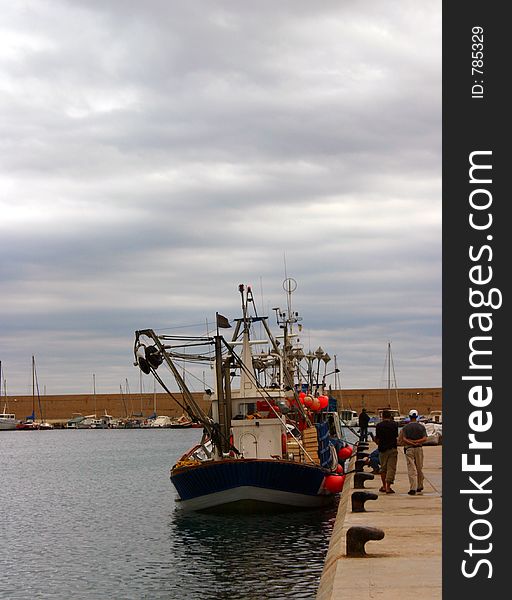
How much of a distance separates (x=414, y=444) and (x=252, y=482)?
8522 millimetres

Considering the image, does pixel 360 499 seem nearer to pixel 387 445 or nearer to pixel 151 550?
pixel 387 445

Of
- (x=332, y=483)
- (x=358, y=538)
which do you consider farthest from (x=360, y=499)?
(x=332, y=483)

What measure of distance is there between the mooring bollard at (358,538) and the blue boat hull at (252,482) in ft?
43.2

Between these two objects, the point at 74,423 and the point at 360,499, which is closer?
the point at 360,499

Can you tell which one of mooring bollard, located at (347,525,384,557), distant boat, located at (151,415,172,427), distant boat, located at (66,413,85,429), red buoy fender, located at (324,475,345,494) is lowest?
distant boat, located at (66,413,85,429)

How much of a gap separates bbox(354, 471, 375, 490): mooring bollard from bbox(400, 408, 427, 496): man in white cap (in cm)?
120

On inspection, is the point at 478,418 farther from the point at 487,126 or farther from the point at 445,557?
the point at 487,126

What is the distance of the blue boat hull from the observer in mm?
27891

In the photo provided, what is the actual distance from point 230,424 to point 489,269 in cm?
2240

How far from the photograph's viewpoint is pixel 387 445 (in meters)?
22.0

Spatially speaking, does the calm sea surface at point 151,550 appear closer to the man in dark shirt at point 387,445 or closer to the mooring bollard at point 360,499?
the mooring bollard at point 360,499

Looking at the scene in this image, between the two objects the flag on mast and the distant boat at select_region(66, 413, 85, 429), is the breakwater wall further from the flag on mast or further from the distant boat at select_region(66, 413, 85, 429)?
the flag on mast

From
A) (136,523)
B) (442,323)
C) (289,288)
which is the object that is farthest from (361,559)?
(289,288)

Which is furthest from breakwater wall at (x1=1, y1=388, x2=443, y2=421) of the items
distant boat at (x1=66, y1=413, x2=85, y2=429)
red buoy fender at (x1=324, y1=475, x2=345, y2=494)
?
red buoy fender at (x1=324, y1=475, x2=345, y2=494)
